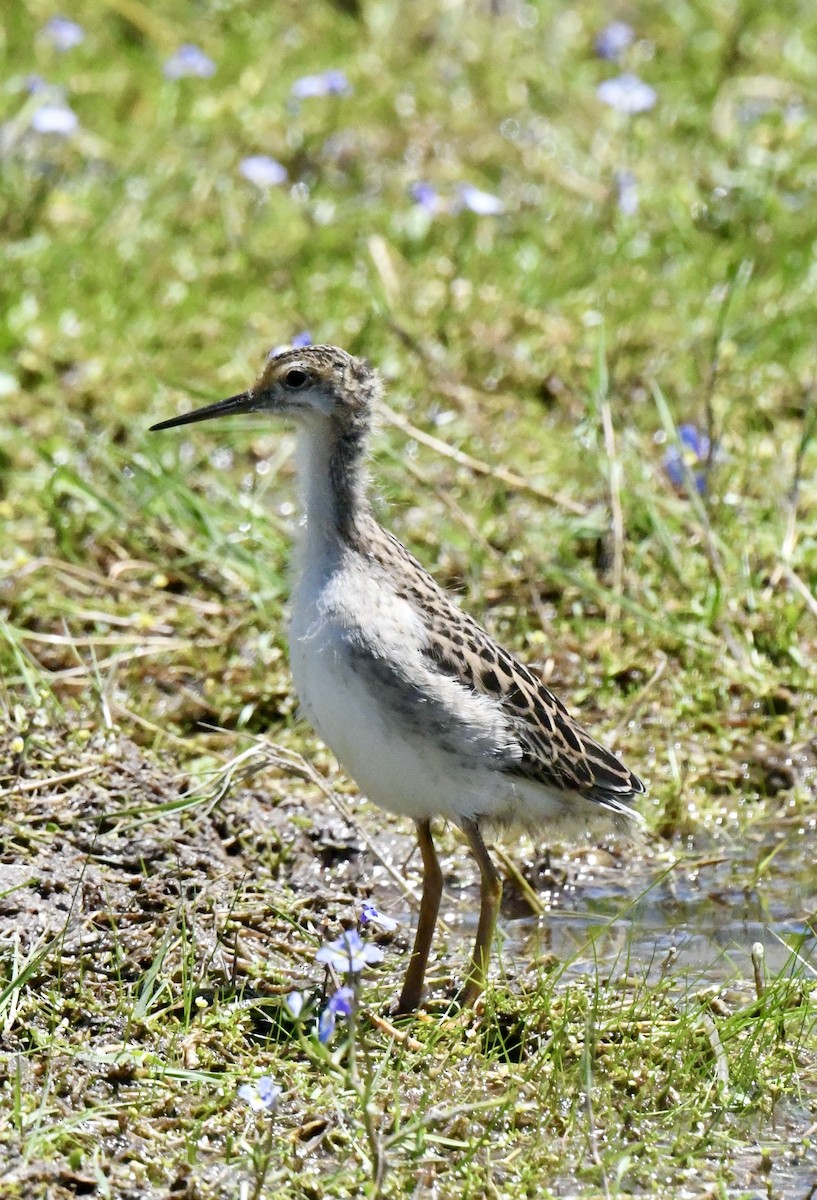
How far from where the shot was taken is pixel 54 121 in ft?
29.6

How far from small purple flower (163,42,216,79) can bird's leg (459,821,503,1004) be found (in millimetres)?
5927

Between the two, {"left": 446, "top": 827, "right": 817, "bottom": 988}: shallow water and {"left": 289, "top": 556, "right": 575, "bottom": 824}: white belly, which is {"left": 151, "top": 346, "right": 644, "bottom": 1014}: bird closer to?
{"left": 289, "top": 556, "right": 575, "bottom": 824}: white belly

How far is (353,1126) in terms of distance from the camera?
422cm

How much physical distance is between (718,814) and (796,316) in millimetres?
2987

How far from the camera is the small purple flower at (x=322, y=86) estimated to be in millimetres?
9273

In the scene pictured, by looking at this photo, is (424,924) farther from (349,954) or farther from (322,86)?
(322,86)

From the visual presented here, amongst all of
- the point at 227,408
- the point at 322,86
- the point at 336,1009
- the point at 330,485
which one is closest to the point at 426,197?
the point at 322,86

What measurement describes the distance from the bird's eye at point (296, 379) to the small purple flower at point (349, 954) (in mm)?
1779

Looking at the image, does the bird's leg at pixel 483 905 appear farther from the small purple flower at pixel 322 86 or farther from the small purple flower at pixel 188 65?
the small purple flower at pixel 188 65

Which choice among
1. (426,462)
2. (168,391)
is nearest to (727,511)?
(426,462)

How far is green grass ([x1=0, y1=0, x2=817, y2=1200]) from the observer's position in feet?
14.3

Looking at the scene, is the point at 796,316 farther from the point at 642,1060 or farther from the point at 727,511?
the point at 642,1060

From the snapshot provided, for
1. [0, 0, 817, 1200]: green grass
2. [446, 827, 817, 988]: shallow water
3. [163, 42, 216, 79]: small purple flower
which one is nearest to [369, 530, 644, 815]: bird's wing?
[446, 827, 817, 988]: shallow water

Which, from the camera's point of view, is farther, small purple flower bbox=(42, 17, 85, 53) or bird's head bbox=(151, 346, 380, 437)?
small purple flower bbox=(42, 17, 85, 53)
